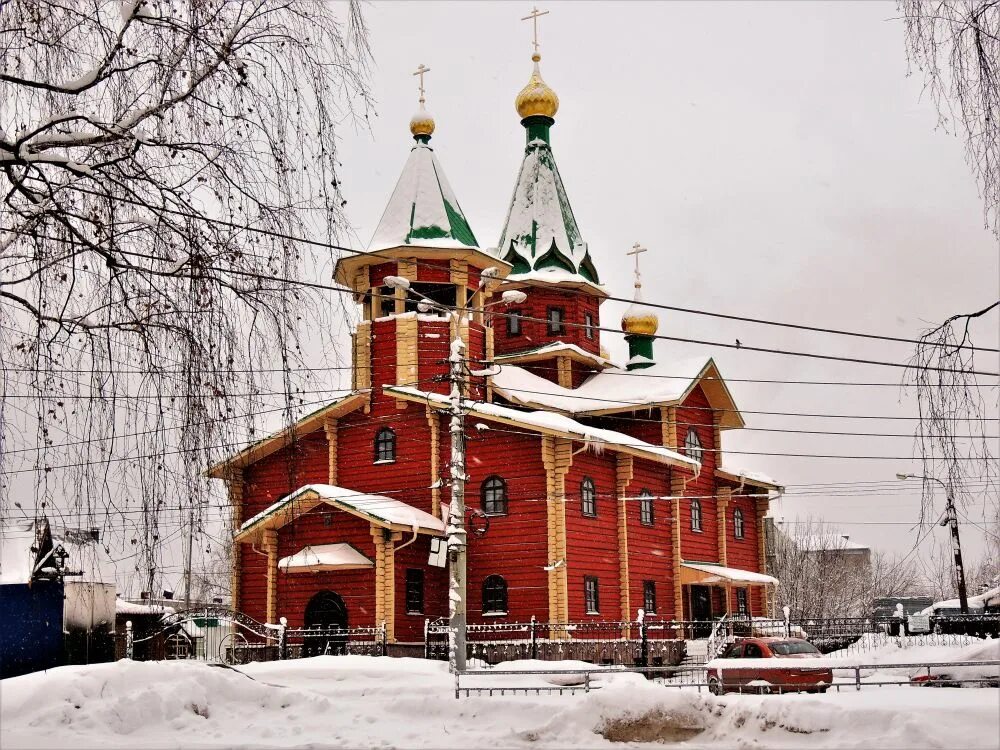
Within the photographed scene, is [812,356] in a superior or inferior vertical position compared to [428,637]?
superior

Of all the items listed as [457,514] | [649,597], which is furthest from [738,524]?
[457,514]

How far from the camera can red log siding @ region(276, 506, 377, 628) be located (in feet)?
95.7

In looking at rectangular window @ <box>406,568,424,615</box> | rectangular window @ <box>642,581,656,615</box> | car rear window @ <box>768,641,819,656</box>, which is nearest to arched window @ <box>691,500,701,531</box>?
rectangular window @ <box>642,581,656,615</box>

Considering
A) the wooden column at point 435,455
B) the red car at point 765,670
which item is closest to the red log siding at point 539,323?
the wooden column at point 435,455

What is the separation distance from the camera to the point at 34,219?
26.4 ft

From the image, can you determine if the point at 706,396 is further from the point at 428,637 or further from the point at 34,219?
the point at 34,219

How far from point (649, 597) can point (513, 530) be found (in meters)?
5.58

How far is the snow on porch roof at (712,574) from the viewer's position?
3391 centimetres

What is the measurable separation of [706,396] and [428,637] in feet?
46.7

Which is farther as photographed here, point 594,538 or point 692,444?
point 692,444

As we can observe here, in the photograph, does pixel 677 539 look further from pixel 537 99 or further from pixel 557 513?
pixel 537 99

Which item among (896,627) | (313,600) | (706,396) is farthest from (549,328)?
(896,627)

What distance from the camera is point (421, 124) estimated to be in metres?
35.5

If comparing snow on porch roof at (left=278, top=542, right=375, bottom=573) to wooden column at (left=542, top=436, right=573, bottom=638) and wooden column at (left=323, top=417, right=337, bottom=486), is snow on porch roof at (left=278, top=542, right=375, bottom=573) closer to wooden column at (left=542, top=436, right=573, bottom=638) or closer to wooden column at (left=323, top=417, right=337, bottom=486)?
wooden column at (left=323, top=417, right=337, bottom=486)
